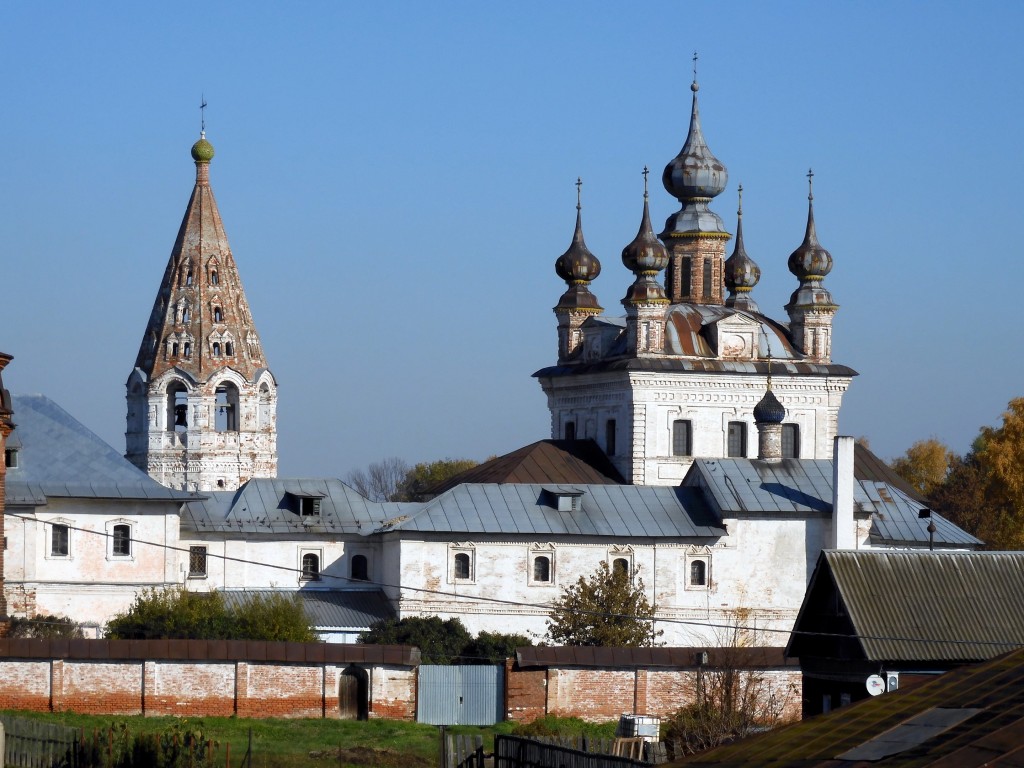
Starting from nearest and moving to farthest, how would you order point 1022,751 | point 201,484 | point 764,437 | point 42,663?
point 1022,751
point 42,663
point 764,437
point 201,484

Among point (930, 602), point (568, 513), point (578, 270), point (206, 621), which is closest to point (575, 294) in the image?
point (578, 270)

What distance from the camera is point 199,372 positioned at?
2579 inches

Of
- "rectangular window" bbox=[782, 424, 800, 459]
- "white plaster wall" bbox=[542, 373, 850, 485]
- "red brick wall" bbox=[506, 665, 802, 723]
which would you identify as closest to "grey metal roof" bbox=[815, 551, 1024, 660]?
"red brick wall" bbox=[506, 665, 802, 723]

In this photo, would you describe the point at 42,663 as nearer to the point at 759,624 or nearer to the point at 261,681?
the point at 261,681

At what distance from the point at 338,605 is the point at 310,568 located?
1.57 meters

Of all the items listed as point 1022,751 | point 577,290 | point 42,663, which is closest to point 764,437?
point 577,290

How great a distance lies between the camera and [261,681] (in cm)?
3014

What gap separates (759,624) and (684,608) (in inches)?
59.8

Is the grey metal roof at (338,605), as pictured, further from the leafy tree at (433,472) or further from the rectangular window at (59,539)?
the leafy tree at (433,472)

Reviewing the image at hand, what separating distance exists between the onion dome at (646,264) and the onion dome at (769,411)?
11.6ft

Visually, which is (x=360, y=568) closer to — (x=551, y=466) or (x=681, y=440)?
(x=551, y=466)

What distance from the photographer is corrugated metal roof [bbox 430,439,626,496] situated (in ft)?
161

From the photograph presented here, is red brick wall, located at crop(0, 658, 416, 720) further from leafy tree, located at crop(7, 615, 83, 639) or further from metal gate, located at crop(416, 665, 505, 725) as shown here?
leafy tree, located at crop(7, 615, 83, 639)

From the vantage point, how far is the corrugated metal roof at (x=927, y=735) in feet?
40.4
